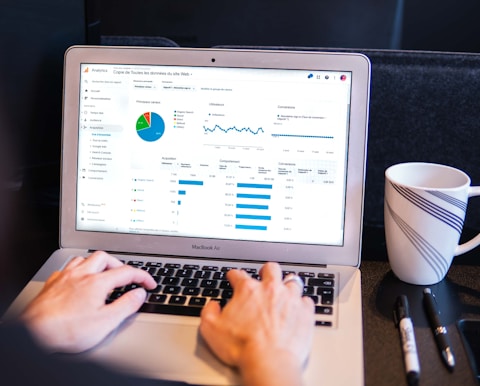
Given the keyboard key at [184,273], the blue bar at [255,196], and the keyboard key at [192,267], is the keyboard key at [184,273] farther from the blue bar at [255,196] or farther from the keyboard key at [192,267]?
the blue bar at [255,196]

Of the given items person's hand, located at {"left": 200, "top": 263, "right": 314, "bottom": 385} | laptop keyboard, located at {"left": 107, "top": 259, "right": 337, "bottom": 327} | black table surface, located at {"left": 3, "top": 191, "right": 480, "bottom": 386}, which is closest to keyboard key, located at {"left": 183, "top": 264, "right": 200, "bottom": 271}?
laptop keyboard, located at {"left": 107, "top": 259, "right": 337, "bottom": 327}

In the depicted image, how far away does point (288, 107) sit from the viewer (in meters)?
0.80

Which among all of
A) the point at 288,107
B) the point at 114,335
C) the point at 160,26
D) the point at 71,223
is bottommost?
the point at 114,335

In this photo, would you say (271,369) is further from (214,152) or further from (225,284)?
(214,152)

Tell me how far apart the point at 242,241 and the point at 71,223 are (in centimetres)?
24

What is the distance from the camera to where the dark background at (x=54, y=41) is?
0.82 m

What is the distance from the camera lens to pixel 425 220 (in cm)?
75

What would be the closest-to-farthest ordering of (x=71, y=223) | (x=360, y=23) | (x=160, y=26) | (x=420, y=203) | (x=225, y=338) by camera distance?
(x=225, y=338) → (x=420, y=203) → (x=71, y=223) → (x=160, y=26) → (x=360, y=23)

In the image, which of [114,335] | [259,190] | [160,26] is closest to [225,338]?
[114,335]

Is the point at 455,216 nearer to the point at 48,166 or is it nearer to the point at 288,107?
the point at 288,107

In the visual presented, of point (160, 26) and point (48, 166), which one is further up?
point (160, 26)

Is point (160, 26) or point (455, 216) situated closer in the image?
point (455, 216)

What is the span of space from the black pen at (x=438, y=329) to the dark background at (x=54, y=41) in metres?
0.22

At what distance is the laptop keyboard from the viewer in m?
0.72
